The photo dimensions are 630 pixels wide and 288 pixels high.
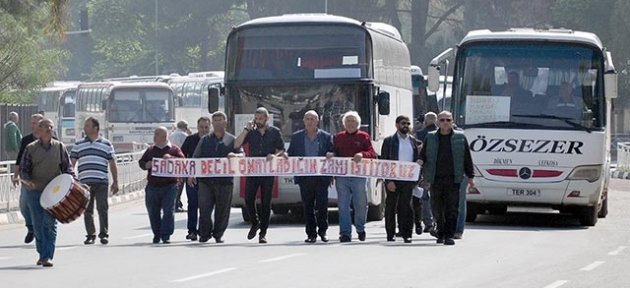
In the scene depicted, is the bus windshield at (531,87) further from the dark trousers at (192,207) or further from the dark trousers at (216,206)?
the dark trousers at (216,206)

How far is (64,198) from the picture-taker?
663 inches

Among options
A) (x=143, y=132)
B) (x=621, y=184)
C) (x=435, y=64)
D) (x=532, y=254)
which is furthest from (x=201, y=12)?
(x=532, y=254)

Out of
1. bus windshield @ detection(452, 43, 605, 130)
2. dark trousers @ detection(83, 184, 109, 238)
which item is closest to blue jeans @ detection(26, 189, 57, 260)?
dark trousers @ detection(83, 184, 109, 238)

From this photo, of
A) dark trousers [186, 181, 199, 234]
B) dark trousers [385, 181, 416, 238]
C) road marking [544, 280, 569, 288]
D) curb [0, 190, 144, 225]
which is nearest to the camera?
road marking [544, 280, 569, 288]

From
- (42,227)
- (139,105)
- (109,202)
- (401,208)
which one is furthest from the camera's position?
(139,105)

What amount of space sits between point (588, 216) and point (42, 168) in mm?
10510

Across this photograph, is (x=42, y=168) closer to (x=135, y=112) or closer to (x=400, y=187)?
(x=400, y=187)

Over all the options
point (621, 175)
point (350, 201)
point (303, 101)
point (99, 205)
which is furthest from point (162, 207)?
point (621, 175)

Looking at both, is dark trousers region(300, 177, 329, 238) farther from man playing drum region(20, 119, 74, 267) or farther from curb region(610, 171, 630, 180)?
curb region(610, 171, 630, 180)

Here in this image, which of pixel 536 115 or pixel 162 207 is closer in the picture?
pixel 162 207

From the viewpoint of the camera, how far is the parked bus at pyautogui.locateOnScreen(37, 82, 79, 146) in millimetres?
66438

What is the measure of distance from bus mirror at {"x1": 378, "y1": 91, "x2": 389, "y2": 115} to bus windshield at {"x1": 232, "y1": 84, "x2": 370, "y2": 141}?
247 mm

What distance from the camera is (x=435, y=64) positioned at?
25.0 meters

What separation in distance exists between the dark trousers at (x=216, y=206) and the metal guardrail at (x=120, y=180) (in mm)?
7720
